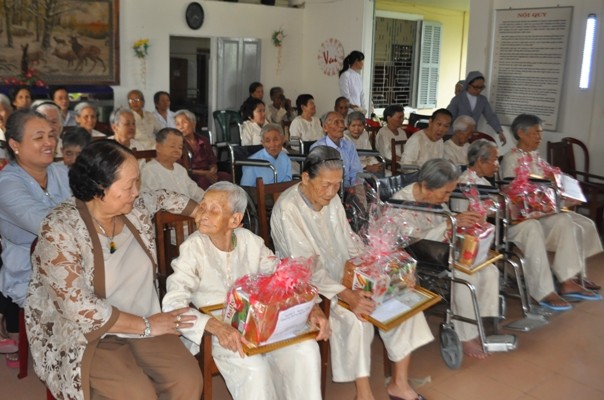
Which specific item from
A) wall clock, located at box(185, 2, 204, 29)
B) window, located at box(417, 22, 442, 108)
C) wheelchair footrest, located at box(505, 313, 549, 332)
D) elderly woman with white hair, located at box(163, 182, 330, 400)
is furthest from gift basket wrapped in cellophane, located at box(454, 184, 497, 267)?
window, located at box(417, 22, 442, 108)

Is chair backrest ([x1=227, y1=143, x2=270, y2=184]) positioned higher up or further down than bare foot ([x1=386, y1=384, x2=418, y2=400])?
higher up

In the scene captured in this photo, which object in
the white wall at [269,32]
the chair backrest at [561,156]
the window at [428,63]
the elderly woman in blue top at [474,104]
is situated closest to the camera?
the chair backrest at [561,156]

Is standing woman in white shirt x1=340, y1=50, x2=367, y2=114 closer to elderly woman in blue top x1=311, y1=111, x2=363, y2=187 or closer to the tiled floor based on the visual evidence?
elderly woman in blue top x1=311, y1=111, x2=363, y2=187

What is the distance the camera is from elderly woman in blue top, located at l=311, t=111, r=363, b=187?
4.69 m

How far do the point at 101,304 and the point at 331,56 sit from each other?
8072 mm

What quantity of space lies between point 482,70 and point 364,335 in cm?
544

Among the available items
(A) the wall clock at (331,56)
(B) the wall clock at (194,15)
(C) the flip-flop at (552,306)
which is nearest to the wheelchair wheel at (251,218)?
(C) the flip-flop at (552,306)

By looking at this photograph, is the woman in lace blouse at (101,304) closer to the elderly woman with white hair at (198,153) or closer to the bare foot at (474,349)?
the bare foot at (474,349)

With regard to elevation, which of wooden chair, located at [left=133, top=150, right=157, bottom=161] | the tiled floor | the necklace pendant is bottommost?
the tiled floor

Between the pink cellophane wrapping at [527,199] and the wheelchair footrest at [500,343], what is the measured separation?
86 cm

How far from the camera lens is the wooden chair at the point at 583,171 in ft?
18.1

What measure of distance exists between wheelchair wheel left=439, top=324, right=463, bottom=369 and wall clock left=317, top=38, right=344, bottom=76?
6.82 meters

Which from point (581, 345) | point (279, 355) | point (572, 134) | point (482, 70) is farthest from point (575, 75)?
point (279, 355)

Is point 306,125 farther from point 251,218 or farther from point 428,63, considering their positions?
point 428,63
